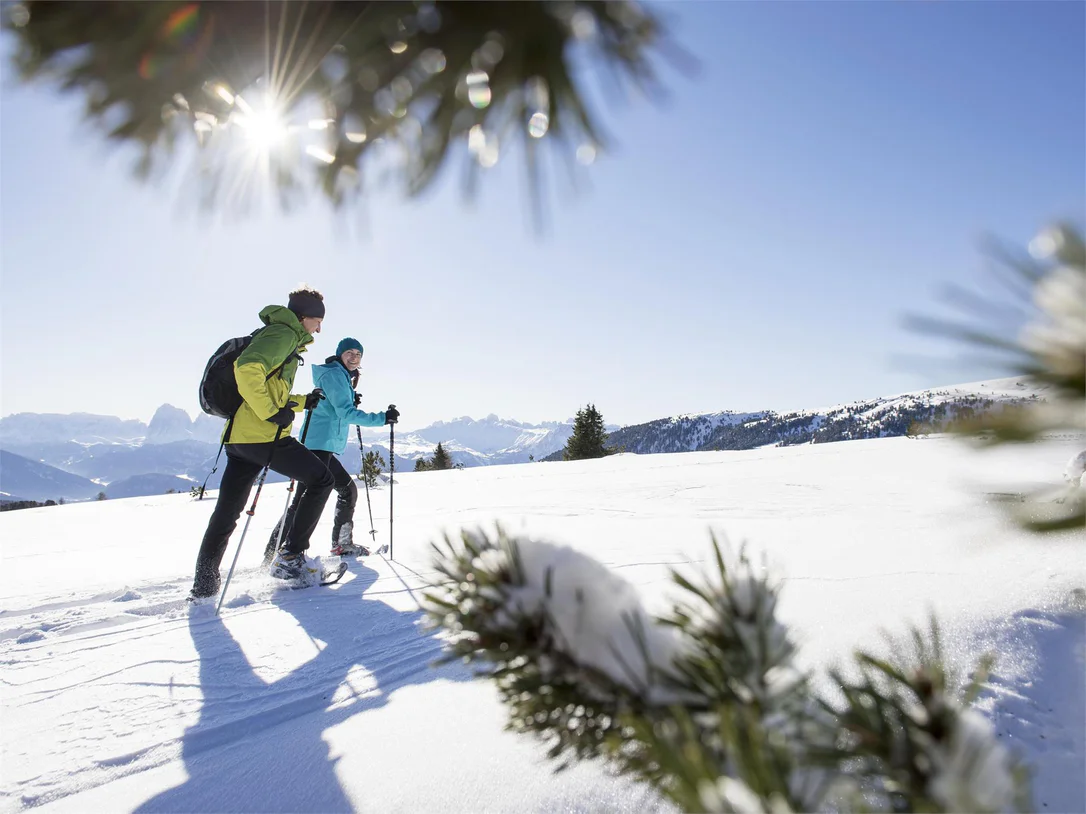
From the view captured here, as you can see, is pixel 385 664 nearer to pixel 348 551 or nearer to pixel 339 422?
pixel 348 551

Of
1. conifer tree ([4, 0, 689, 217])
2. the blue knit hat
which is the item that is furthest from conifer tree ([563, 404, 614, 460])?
conifer tree ([4, 0, 689, 217])

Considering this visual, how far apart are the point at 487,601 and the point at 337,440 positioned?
611 cm

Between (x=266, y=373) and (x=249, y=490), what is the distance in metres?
1.17

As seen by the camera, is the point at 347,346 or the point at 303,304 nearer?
the point at 303,304

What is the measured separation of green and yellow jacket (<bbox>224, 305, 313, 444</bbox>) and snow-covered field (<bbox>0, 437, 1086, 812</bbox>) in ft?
4.72

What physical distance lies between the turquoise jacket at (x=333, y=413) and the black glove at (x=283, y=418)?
1169 mm

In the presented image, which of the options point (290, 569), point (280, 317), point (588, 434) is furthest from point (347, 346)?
point (588, 434)

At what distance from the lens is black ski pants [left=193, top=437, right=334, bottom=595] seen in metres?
4.59

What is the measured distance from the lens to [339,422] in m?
6.32

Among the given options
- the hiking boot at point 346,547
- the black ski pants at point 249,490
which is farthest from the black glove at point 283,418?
the hiking boot at point 346,547

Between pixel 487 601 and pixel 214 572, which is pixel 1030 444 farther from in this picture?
pixel 214 572

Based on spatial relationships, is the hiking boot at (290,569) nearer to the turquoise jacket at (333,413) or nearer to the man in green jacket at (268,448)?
the man in green jacket at (268,448)

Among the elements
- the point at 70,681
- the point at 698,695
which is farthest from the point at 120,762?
the point at 698,695

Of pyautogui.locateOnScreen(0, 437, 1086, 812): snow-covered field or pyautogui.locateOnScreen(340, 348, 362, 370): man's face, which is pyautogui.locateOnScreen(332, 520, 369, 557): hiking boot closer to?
pyautogui.locateOnScreen(0, 437, 1086, 812): snow-covered field
